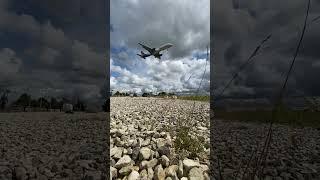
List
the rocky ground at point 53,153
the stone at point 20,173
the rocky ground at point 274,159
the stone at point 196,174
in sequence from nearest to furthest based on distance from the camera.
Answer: the stone at point 196,174 → the stone at point 20,173 → the rocky ground at point 53,153 → the rocky ground at point 274,159

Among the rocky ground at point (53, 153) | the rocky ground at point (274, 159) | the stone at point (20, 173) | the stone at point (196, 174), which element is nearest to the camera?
the stone at point (196, 174)

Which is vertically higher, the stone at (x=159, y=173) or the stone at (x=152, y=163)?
the stone at (x=152, y=163)

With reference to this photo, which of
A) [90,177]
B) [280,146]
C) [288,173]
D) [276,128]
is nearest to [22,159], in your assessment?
[90,177]

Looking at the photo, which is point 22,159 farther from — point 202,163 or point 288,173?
point 288,173

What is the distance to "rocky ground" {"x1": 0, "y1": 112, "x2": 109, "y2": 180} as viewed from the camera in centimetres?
369

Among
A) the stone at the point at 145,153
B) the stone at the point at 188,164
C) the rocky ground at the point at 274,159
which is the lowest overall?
the rocky ground at the point at 274,159

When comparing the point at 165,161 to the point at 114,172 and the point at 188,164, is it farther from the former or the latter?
the point at 114,172

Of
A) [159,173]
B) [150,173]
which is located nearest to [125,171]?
[150,173]

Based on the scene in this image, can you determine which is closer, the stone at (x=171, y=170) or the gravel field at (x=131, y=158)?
the stone at (x=171, y=170)

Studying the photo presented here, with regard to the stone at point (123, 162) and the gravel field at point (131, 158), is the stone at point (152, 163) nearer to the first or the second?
the gravel field at point (131, 158)

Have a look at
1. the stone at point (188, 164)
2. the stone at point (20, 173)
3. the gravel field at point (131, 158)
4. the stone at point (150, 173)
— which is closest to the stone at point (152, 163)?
the gravel field at point (131, 158)

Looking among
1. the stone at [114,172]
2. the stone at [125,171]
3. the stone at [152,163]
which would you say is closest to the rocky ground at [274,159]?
the stone at [152,163]

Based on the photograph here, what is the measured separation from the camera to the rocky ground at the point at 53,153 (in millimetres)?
3693

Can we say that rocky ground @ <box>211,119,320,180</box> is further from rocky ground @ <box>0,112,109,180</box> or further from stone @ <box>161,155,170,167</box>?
rocky ground @ <box>0,112,109,180</box>
